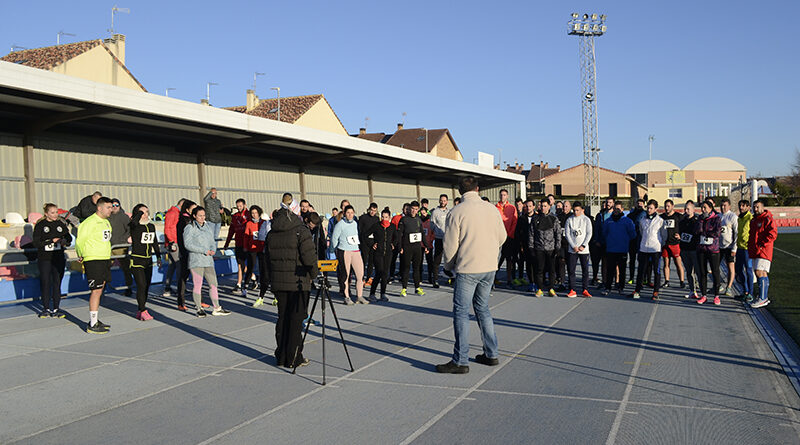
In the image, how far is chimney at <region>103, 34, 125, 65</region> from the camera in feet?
140

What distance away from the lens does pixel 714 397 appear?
5.61 meters

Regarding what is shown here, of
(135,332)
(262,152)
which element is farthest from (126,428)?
(262,152)

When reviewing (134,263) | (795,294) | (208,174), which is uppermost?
(208,174)

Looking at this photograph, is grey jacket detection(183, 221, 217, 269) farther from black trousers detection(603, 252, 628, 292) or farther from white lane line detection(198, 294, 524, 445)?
black trousers detection(603, 252, 628, 292)

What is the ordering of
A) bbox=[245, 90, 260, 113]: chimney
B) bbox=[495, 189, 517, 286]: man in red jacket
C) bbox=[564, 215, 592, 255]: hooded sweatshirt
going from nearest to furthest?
bbox=[564, 215, 592, 255]: hooded sweatshirt → bbox=[495, 189, 517, 286]: man in red jacket → bbox=[245, 90, 260, 113]: chimney

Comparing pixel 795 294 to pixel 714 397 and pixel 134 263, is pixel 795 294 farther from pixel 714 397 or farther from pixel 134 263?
pixel 134 263

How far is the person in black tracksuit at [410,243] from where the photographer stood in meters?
13.0

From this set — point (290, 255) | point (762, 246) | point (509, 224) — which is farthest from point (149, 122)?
point (762, 246)

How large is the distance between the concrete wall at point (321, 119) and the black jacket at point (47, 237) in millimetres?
40068

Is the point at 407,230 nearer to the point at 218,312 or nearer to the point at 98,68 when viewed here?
the point at 218,312

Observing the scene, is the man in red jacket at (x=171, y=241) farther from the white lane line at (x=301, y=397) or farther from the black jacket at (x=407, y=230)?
the white lane line at (x=301, y=397)

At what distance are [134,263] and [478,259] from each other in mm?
6406

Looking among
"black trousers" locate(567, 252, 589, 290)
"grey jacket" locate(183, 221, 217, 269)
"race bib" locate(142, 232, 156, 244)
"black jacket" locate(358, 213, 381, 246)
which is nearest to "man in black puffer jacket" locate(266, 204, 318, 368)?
"grey jacket" locate(183, 221, 217, 269)

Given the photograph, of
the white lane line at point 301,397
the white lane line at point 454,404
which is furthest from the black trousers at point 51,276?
the white lane line at point 454,404
